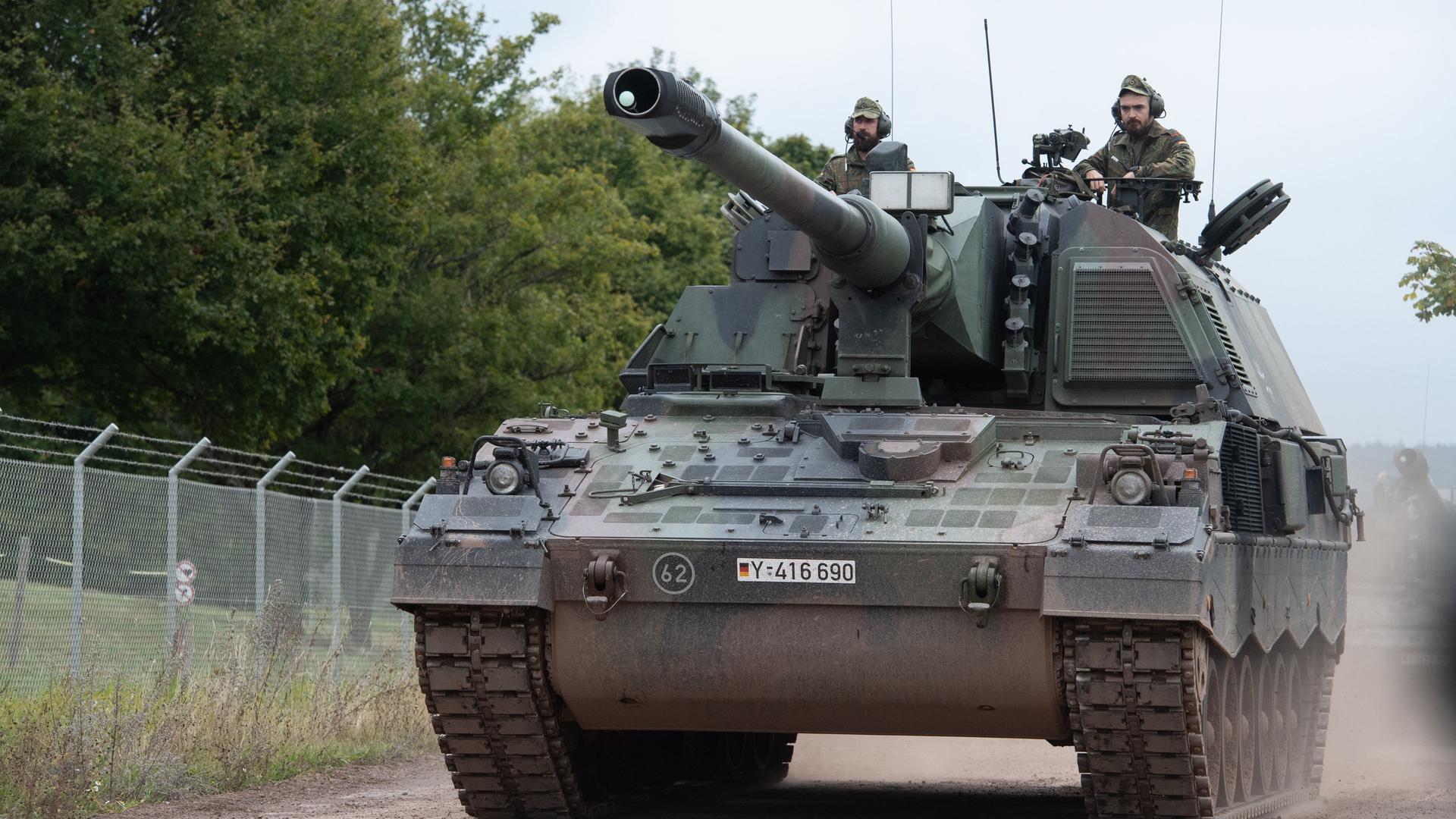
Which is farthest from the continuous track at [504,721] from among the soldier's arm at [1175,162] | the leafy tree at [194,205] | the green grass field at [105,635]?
the leafy tree at [194,205]

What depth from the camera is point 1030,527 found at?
9.89 meters

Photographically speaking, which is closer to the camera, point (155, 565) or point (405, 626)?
point (155, 565)

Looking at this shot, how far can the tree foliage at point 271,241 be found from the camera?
20.0m

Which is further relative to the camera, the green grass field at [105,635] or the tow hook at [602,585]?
the green grass field at [105,635]

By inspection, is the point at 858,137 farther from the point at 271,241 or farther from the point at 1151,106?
the point at 271,241

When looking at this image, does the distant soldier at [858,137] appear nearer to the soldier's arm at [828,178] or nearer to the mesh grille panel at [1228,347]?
the soldier's arm at [828,178]

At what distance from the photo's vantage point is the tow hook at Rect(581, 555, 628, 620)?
401 inches

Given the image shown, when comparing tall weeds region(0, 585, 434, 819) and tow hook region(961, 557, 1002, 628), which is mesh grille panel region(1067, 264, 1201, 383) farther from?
tall weeds region(0, 585, 434, 819)

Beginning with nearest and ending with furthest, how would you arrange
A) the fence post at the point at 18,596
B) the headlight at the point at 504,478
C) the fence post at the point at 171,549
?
1. the headlight at the point at 504,478
2. the fence post at the point at 18,596
3. the fence post at the point at 171,549

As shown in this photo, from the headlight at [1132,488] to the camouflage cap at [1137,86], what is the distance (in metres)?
5.97

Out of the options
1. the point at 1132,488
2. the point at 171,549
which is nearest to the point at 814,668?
the point at 1132,488

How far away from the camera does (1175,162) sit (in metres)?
14.7

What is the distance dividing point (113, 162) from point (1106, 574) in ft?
43.1

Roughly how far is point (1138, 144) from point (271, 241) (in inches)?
399
